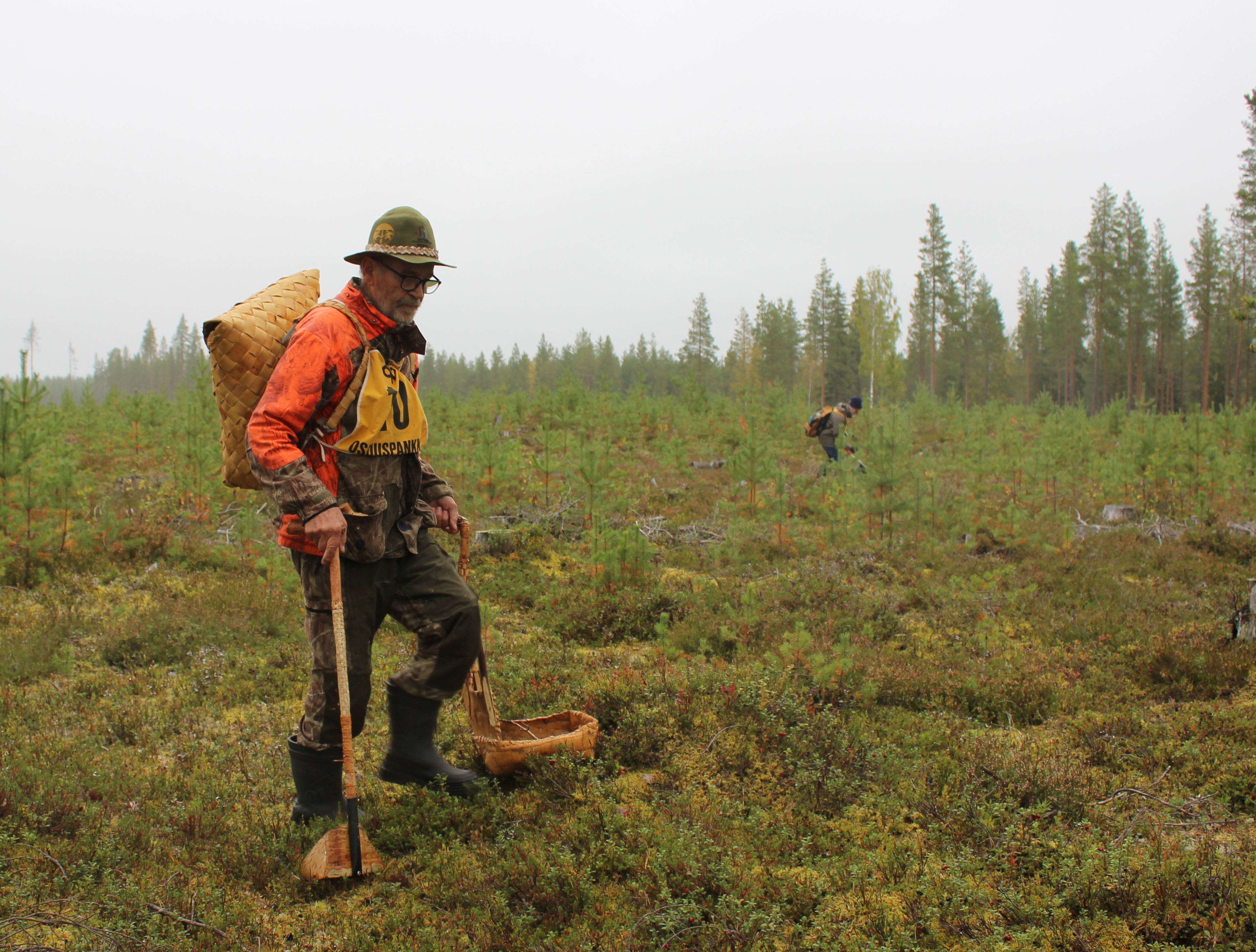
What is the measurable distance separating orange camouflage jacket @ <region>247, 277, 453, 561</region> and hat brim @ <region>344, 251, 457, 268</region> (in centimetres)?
16

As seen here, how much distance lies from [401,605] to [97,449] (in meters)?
13.7

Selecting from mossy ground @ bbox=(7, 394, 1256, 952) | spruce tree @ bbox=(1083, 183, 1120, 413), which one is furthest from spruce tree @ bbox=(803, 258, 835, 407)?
mossy ground @ bbox=(7, 394, 1256, 952)

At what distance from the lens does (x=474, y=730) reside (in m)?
3.90

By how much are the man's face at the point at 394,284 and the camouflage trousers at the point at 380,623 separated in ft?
3.46

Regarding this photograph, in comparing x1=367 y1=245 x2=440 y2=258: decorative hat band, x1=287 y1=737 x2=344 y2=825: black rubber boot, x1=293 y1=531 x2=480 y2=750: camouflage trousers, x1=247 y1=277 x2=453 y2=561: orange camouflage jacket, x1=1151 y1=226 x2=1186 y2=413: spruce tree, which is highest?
x1=1151 y1=226 x2=1186 y2=413: spruce tree

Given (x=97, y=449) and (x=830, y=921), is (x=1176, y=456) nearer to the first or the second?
(x=830, y=921)

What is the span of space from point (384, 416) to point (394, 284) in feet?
1.93

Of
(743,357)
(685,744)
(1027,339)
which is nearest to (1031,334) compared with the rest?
(1027,339)

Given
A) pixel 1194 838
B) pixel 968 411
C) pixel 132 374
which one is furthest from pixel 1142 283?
pixel 132 374

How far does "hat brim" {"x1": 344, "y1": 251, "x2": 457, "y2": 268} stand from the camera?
10.3 ft

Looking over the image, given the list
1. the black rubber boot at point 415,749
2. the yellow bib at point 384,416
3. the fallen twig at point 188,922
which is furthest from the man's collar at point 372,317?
the fallen twig at point 188,922

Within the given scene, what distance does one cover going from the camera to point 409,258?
10.4 ft

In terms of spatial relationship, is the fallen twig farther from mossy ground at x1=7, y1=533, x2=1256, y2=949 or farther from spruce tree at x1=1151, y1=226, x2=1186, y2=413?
spruce tree at x1=1151, y1=226, x2=1186, y2=413

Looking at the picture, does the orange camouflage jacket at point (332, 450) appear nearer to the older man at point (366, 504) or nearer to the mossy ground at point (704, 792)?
the older man at point (366, 504)
